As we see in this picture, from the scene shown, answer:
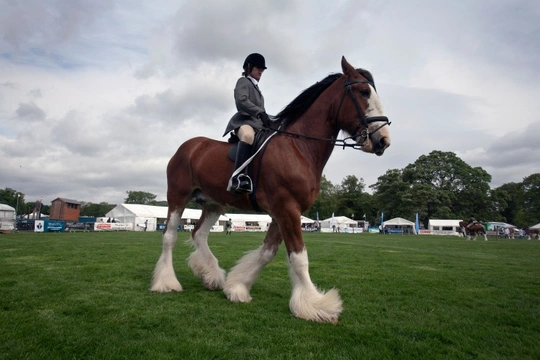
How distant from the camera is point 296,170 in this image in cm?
517

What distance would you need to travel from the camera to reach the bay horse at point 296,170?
492 cm

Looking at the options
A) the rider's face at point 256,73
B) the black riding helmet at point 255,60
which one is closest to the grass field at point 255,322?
the rider's face at point 256,73

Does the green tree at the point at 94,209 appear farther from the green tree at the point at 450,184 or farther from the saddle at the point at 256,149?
the saddle at the point at 256,149

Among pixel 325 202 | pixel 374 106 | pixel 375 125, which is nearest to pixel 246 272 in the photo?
pixel 375 125

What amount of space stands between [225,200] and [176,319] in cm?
227

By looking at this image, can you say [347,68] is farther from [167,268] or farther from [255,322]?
[167,268]

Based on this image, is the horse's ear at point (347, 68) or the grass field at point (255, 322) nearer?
the grass field at point (255, 322)

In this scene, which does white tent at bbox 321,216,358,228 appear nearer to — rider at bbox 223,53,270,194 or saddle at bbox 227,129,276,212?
rider at bbox 223,53,270,194

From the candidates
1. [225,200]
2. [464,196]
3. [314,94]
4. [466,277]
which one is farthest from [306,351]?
[464,196]

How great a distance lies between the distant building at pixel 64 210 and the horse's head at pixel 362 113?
2832 inches

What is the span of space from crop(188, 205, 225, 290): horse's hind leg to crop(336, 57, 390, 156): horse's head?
130 inches

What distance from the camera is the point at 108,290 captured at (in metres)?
6.11

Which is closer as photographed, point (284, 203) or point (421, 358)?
point (421, 358)

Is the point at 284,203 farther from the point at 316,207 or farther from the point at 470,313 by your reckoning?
the point at 316,207
